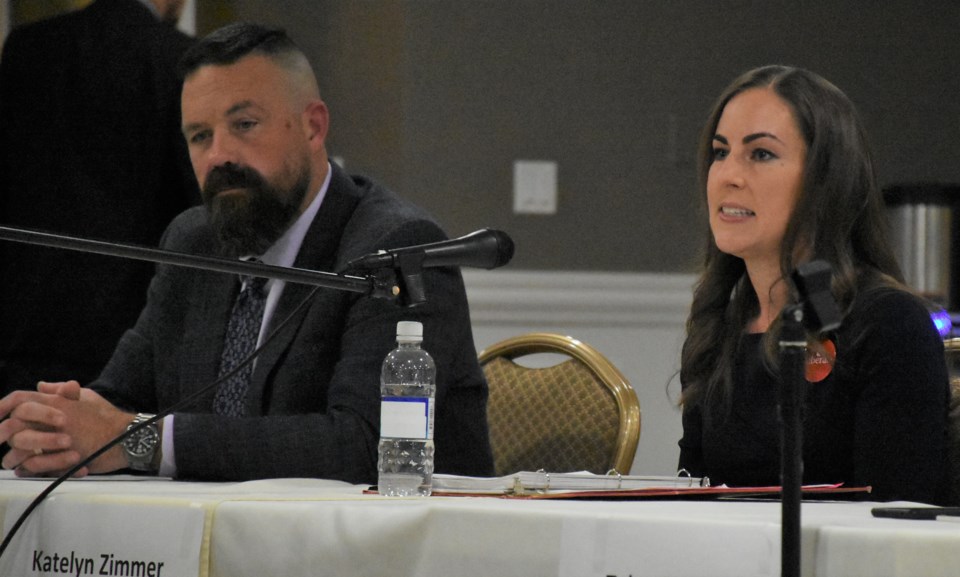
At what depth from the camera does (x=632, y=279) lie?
3.90 meters

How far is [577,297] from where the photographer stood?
3.87 m

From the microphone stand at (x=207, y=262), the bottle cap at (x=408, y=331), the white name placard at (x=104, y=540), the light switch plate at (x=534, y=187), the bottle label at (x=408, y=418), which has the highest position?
the light switch plate at (x=534, y=187)

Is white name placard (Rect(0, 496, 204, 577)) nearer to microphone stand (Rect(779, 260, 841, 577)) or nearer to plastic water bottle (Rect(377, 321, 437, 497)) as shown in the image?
plastic water bottle (Rect(377, 321, 437, 497))

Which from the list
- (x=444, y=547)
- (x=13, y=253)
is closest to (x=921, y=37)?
(x=13, y=253)

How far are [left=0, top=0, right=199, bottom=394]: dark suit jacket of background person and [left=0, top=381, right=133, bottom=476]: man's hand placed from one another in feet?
3.82

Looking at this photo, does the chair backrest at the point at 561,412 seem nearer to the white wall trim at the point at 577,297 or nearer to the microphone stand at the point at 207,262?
the microphone stand at the point at 207,262

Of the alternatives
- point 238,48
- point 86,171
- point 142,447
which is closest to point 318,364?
point 142,447

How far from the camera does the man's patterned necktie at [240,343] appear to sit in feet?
7.33

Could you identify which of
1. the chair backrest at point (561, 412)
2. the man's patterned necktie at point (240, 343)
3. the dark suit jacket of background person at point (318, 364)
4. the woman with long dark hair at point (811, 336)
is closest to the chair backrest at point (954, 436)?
the woman with long dark hair at point (811, 336)

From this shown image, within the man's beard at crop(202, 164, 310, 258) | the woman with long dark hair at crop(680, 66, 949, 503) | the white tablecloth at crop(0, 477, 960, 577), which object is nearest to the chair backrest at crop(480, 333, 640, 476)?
the woman with long dark hair at crop(680, 66, 949, 503)

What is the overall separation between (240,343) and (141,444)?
1.28 ft

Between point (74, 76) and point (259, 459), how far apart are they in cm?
147

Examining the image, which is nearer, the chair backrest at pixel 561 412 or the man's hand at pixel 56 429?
the man's hand at pixel 56 429

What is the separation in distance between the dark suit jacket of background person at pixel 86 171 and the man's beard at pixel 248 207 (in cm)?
70
